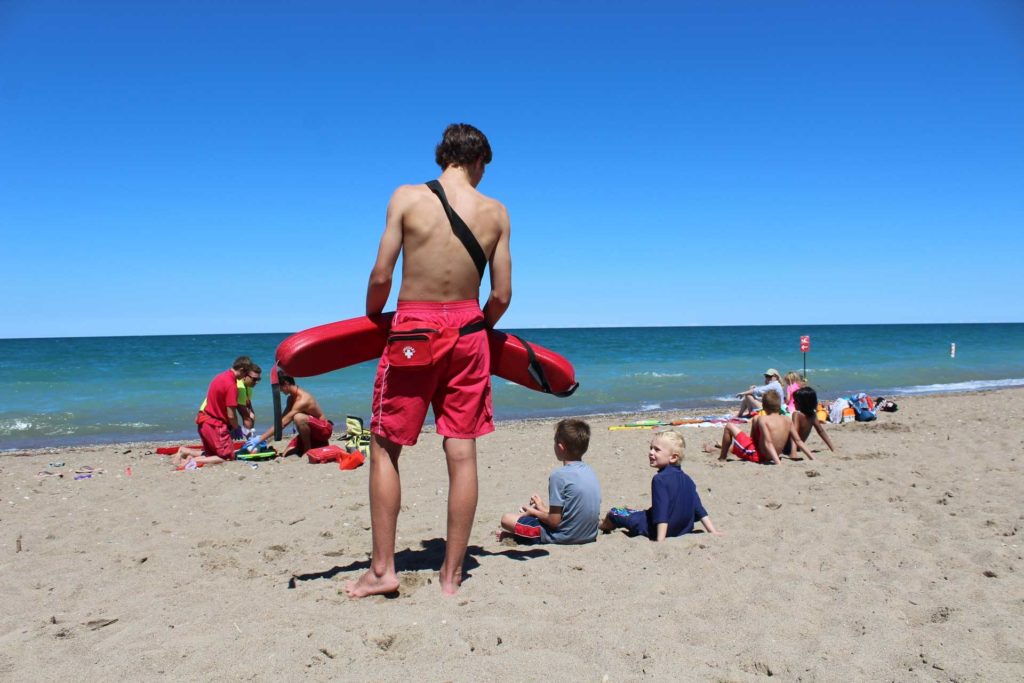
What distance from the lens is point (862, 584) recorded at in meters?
3.49

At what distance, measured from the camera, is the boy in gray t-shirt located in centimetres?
442

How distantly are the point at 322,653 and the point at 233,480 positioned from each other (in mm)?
5005

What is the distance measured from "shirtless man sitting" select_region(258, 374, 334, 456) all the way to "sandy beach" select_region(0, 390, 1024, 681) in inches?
82.7

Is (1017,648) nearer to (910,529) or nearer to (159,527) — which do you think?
(910,529)

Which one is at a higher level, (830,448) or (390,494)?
(390,494)

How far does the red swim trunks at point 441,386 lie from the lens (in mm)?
3236

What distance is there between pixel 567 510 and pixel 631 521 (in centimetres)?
52

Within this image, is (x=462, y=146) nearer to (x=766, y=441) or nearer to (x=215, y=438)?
(x=766, y=441)

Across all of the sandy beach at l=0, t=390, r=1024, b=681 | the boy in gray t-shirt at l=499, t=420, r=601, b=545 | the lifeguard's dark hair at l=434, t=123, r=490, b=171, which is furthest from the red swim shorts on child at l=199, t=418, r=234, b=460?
the lifeguard's dark hair at l=434, t=123, r=490, b=171

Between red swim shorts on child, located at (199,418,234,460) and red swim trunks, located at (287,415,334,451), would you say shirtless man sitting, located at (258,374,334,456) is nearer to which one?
red swim trunks, located at (287,415,334,451)

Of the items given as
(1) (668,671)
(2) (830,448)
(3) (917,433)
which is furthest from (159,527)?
(3) (917,433)

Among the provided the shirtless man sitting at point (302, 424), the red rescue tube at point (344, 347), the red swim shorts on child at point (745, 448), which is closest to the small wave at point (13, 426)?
the shirtless man sitting at point (302, 424)

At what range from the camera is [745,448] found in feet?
25.2

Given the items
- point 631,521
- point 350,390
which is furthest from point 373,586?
point 350,390
